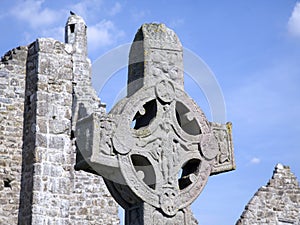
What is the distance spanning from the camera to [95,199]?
12.8 meters

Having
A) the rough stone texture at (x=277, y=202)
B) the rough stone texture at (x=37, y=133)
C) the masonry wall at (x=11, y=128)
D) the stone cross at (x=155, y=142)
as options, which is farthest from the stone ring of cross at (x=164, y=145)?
the rough stone texture at (x=277, y=202)

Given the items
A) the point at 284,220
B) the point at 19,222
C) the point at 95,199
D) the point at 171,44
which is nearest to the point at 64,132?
the point at 19,222

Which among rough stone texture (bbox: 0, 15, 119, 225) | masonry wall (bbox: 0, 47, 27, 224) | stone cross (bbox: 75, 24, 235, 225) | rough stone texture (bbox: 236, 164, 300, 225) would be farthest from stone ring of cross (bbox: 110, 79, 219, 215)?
rough stone texture (bbox: 236, 164, 300, 225)

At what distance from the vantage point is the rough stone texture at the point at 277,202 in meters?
13.0

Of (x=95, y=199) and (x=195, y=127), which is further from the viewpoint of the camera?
(x=95, y=199)

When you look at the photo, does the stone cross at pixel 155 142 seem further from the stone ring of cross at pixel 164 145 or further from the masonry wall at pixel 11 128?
the masonry wall at pixel 11 128

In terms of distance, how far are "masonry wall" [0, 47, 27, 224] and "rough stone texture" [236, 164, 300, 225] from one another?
4.74 m

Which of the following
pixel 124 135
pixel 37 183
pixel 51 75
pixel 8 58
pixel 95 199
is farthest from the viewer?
pixel 95 199

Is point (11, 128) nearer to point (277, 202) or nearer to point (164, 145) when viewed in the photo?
point (277, 202)

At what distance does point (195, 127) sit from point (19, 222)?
5243 mm

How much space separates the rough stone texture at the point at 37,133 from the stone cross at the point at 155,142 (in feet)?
14.3

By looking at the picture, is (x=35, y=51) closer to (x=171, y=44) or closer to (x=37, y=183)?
(x=37, y=183)

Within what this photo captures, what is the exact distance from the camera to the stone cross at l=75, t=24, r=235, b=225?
197 inches

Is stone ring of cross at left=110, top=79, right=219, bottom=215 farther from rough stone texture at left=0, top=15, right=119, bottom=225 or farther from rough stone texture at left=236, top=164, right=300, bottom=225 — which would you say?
rough stone texture at left=236, top=164, right=300, bottom=225
